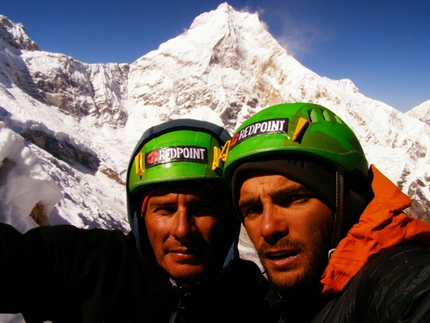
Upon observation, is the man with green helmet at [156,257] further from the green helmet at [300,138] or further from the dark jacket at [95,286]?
the green helmet at [300,138]

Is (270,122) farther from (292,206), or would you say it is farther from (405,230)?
(405,230)

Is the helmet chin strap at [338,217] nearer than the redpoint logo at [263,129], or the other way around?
the helmet chin strap at [338,217]

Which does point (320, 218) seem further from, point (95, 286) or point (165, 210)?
point (95, 286)

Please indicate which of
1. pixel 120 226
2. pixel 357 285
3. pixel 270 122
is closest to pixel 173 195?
pixel 270 122

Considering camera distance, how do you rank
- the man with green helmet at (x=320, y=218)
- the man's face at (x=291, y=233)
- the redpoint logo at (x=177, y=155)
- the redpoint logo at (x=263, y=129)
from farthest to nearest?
1. the redpoint logo at (x=177, y=155)
2. the redpoint logo at (x=263, y=129)
3. the man's face at (x=291, y=233)
4. the man with green helmet at (x=320, y=218)

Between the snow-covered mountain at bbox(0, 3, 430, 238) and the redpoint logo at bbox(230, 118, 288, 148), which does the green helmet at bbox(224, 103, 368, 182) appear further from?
the snow-covered mountain at bbox(0, 3, 430, 238)

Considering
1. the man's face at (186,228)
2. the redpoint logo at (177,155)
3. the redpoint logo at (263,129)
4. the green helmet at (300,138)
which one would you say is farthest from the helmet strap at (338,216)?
the redpoint logo at (177,155)

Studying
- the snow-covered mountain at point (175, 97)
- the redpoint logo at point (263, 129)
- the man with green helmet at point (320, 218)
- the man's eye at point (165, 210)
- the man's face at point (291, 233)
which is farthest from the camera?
the snow-covered mountain at point (175, 97)
